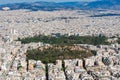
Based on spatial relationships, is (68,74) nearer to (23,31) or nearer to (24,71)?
(24,71)

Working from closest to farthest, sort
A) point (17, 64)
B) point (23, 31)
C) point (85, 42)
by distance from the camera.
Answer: point (17, 64) → point (85, 42) → point (23, 31)

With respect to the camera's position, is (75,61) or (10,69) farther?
(75,61)

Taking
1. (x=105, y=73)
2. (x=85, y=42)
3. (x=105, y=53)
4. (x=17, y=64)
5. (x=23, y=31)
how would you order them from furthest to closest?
(x=23, y=31)
(x=85, y=42)
(x=105, y=53)
(x=17, y=64)
(x=105, y=73)

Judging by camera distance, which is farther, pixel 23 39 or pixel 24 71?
pixel 23 39

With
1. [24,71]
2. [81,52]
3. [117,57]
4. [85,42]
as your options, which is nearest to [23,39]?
[85,42]

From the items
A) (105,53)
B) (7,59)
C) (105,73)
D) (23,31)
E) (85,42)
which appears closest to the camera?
(105,73)

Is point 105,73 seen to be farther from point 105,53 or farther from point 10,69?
point 105,53

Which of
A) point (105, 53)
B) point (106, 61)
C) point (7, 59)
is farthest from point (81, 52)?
point (7, 59)

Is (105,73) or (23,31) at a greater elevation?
(105,73)

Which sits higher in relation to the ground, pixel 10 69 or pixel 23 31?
pixel 10 69
